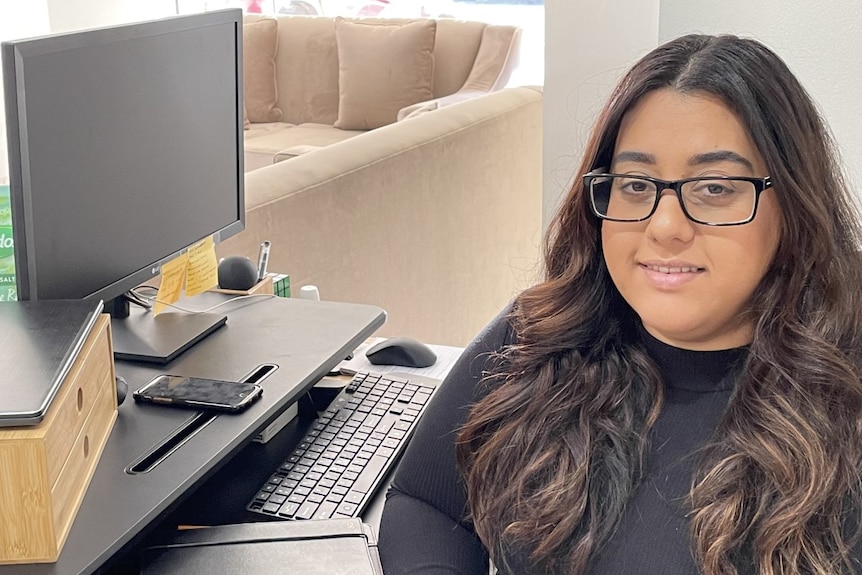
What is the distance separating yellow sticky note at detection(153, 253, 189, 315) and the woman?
19.2 inches

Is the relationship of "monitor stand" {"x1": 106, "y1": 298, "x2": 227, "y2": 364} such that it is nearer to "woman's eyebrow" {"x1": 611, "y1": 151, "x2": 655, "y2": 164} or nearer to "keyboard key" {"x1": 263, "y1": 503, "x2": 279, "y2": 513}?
"keyboard key" {"x1": 263, "y1": 503, "x2": 279, "y2": 513}

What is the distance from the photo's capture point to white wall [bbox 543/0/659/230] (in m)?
1.80

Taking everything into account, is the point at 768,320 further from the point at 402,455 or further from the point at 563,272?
the point at 402,455

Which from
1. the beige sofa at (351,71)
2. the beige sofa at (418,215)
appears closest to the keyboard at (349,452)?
the beige sofa at (418,215)

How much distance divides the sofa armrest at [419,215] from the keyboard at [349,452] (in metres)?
0.66

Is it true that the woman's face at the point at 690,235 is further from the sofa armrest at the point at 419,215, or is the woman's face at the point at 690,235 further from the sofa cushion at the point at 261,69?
the sofa cushion at the point at 261,69

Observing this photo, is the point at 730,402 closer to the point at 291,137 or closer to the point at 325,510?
the point at 325,510

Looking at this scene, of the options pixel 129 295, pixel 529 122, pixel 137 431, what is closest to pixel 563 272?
pixel 137 431

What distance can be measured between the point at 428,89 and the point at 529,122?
149 cm

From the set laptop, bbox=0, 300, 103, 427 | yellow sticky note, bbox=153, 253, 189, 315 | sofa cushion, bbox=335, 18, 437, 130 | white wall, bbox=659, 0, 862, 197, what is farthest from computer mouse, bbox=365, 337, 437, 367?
sofa cushion, bbox=335, 18, 437, 130

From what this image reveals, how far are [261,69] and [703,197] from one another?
14.3 feet

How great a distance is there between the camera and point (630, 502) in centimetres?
104

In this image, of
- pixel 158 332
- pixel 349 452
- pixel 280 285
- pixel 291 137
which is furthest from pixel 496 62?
pixel 349 452

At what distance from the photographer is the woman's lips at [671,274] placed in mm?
1021
